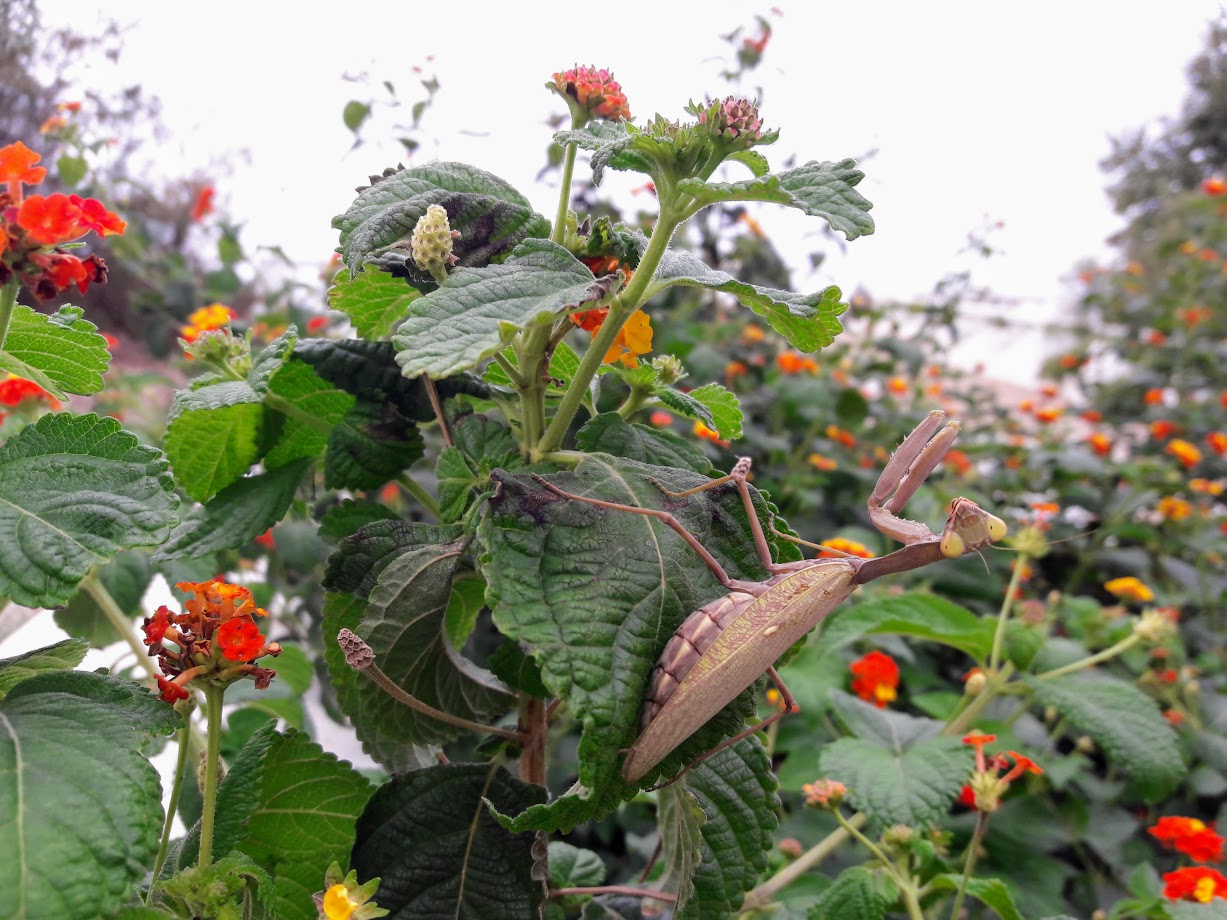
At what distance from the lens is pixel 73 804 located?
40cm

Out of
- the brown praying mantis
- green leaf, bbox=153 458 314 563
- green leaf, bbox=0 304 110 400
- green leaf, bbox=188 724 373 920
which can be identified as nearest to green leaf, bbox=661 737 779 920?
the brown praying mantis

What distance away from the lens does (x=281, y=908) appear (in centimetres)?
57

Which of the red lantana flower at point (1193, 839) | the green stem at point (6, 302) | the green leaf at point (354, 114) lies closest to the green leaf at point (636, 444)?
the green stem at point (6, 302)

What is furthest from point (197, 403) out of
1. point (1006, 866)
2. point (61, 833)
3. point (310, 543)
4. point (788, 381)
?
→ point (788, 381)

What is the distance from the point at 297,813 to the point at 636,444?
0.36 m

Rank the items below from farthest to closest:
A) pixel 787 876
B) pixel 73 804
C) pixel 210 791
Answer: pixel 787 876 < pixel 210 791 < pixel 73 804

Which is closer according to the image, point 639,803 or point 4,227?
point 4,227

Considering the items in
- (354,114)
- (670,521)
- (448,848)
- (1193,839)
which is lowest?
(1193,839)

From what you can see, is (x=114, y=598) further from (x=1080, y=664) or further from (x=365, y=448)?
(x=1080, y=664)

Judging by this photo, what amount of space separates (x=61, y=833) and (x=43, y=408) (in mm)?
795

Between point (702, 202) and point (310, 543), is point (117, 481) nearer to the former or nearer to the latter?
point (702, 202)

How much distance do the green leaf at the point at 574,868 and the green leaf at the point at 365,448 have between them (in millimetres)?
384

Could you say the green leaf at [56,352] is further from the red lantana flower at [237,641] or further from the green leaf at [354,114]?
the green leaf at [354,114]

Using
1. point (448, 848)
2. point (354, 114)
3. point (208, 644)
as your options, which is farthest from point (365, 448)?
point (354, 114)
